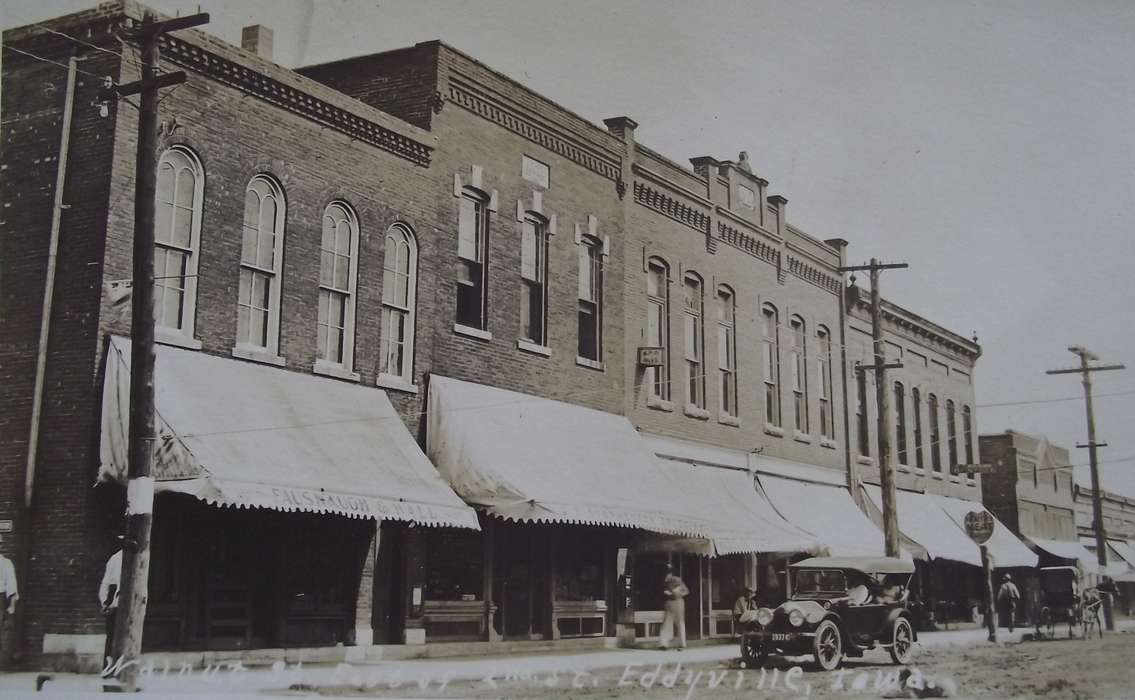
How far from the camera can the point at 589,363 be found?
75.4 ft

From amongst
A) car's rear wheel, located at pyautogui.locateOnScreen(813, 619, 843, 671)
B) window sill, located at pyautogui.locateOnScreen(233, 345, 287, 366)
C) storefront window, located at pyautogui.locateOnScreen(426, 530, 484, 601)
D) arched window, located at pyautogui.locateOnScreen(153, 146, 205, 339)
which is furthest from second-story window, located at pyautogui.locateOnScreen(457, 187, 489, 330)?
car's rear wheel, located at pyautogui.locateOnScreen(813, 619, 843, 671)

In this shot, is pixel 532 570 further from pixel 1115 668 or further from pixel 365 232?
pixel 1115 668

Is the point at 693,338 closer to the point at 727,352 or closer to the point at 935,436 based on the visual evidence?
the point at 727,352

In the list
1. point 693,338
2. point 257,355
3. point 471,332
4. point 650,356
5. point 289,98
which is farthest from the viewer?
point 693,338

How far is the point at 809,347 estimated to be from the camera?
1236 inches

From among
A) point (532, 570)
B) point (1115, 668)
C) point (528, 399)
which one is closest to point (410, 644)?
point (532, 570)

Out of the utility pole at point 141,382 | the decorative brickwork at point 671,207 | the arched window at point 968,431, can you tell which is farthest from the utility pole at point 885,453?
the utility pole at point 141,382

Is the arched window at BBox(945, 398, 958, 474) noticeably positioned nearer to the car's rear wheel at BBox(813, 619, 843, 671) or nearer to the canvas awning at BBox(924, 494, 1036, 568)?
the canvas awning at BBox(924, 494, 1036, 568)

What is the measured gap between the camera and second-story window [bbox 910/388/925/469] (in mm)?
36156

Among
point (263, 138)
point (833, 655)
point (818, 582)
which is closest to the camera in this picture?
point (263, 138)

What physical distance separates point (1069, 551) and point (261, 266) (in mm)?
33481

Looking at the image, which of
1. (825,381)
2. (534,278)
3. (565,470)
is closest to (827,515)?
(825,381)

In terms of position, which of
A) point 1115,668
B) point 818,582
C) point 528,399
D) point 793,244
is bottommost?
point 1115,668

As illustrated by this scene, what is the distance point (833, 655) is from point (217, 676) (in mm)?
9028
